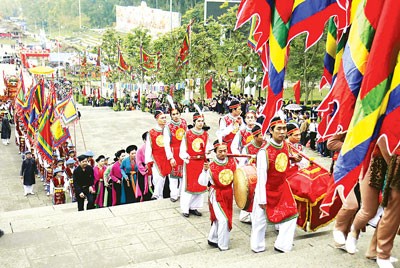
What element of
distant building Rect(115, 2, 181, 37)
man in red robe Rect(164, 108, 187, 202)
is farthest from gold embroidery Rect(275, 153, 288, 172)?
distant building Rect(115, 2, 181, 37)

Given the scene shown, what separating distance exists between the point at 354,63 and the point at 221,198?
324 cm

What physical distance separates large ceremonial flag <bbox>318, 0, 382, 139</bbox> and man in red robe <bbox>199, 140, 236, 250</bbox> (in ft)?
9.69

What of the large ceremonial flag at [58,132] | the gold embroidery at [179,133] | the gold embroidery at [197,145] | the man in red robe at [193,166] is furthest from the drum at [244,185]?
the large ceremonial flag at [58,132]

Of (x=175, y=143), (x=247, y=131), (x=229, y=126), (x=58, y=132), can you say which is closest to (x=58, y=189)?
(x=58, y=132)

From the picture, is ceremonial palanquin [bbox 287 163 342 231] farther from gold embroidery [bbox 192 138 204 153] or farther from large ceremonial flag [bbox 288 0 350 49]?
large ceremonial flag [bbox 288 0 350 49]

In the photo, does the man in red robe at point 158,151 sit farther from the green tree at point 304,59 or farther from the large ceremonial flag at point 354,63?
the green tree at point 304,59

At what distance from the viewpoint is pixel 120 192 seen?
8.41 metres

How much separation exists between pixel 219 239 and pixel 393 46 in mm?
3695

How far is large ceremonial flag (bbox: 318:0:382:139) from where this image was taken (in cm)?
264

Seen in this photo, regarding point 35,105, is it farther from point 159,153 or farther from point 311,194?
point 311,194

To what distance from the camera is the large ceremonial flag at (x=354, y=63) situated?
8.65 feet

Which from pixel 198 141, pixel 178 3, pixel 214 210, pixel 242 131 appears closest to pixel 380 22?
pixel 214 210

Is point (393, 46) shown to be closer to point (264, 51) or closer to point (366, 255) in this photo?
point (264, 51)

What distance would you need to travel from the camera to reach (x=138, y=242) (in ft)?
19.3
